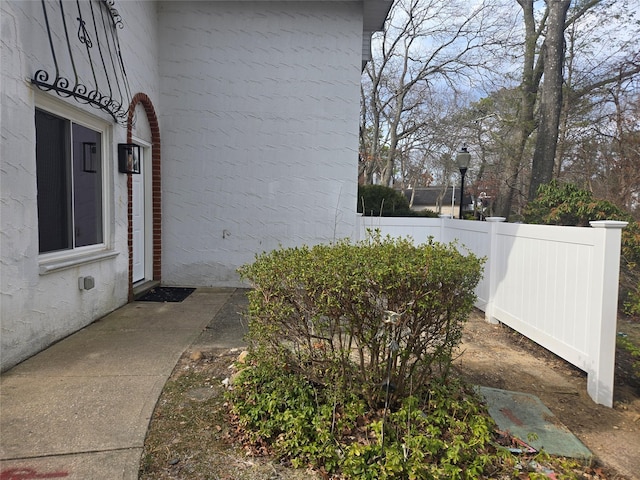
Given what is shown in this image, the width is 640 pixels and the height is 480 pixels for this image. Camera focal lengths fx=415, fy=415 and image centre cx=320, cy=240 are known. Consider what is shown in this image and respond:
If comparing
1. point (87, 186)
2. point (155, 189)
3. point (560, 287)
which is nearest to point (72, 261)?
point (87, 186)

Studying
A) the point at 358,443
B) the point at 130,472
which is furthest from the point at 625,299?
the point at 130,472

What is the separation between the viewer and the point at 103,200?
5.12 m

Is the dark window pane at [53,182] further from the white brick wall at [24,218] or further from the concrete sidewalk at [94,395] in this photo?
the concrete sidewalk at [94,395]

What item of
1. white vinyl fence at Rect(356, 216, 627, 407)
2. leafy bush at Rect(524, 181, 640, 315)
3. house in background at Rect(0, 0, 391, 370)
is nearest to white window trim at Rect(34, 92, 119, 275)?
house in background at Rect(0, 0, 391, 370)

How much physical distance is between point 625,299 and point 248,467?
5653mm

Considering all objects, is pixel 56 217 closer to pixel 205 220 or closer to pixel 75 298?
pixel 75 298

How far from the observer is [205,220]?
698cm

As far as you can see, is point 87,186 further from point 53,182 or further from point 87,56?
point 87,56

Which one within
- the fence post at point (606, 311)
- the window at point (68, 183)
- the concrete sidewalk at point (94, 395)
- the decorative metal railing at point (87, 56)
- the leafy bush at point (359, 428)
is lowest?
the concrete sidewalk at point (94, 395)

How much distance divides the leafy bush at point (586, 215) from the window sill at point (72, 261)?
6461 millimetres

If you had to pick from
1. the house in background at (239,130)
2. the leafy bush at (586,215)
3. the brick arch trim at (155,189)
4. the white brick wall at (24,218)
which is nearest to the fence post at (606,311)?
the leafy bush at (586,215)

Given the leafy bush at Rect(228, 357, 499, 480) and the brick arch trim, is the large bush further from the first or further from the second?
the brick arch trim

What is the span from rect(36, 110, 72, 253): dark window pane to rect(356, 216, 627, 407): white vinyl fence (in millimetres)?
3129

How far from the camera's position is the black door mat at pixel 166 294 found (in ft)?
19.6
